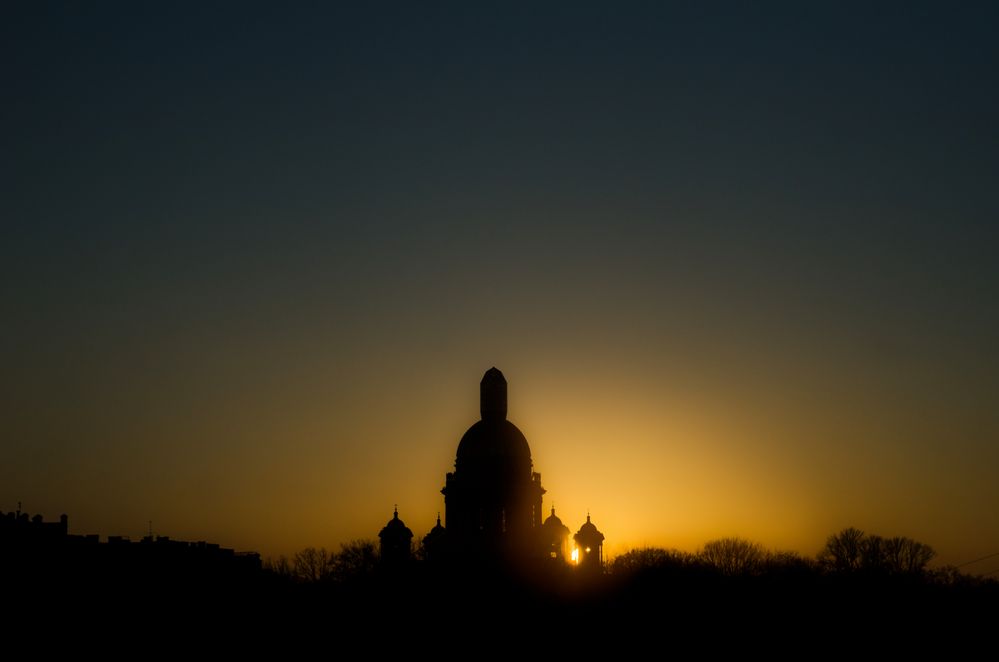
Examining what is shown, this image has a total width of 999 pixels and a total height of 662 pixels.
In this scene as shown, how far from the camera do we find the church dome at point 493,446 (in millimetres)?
117188

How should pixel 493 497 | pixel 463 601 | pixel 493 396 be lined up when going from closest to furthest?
pixel 463 601
pixel 493 497
pixel 493 396

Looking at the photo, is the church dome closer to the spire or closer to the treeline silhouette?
the spire

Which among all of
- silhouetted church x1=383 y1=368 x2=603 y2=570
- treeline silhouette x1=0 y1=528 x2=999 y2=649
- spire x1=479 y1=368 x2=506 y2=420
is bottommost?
treeline silhouette x1=0 y1=528 x2=999 y2=649

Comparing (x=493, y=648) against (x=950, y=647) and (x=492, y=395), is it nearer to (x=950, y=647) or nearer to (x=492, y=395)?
(x=950, y=647)

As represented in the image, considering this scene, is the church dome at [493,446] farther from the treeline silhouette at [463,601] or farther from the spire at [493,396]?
the treeline silhouette at [463,601]

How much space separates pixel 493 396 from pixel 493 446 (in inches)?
196

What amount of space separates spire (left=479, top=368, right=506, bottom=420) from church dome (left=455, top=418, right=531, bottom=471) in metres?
0.69

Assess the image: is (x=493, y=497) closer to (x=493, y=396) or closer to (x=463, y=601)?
(x=493, y=396)

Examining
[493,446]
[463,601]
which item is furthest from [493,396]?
[463,601]

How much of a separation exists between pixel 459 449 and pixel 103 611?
50.9 metres

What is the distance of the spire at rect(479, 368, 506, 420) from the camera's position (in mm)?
120438

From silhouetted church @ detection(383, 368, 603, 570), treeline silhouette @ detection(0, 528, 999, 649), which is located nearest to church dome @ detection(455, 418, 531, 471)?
silhouetted church @ detection(383, 368, 603, 570)

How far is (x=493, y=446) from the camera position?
4628 inches

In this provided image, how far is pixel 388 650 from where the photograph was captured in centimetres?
7475
